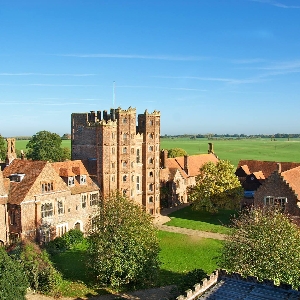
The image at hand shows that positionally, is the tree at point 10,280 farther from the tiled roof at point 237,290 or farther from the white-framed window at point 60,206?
the white-framed window at point 60,206

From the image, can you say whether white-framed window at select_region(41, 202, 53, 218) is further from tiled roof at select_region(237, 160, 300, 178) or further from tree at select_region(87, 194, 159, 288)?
tiled roof at select_region(237, 160, 300, 178)

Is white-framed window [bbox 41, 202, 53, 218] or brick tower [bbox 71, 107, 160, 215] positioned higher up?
brick tower [bbox 71, 107, 160, 215]

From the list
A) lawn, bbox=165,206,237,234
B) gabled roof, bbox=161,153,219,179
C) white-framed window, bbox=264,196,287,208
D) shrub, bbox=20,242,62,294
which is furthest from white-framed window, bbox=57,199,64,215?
white-framed window, bbox=264,196,287,208

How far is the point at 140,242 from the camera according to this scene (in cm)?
3600

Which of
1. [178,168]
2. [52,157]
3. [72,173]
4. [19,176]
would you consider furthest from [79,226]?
[52,157]

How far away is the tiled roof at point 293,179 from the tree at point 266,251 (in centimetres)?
2414

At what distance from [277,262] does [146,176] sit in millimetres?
39250

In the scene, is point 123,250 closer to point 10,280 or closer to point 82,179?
point 10,280

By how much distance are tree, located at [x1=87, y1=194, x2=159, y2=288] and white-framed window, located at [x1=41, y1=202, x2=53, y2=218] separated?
12467 millimetres

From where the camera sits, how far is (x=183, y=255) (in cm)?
4641

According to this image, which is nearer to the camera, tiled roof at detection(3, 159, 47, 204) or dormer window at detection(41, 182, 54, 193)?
tiled roof at detection(3, 159, 47, 204)

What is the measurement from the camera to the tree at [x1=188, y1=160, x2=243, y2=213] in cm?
6300

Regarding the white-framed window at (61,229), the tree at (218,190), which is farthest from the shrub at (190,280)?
the tree at (218,190)

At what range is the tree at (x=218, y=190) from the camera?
207ft
